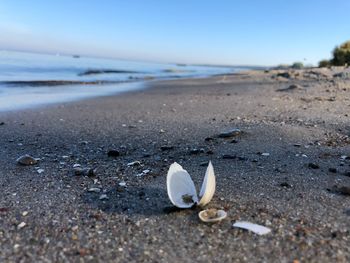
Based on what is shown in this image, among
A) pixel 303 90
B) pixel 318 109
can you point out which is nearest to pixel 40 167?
pixel 318 109

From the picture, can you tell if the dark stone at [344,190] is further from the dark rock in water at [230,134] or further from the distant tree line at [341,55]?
the distant tree line at [341,55]

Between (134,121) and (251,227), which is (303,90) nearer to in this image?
(134,121)

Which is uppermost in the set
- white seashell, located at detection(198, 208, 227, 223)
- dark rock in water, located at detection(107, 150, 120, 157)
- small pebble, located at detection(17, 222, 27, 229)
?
white seashell, located at detection(198, 208, 227, 223)

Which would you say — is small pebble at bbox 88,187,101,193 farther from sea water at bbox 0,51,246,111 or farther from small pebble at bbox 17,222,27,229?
sea water at bbox 0,51,246,111

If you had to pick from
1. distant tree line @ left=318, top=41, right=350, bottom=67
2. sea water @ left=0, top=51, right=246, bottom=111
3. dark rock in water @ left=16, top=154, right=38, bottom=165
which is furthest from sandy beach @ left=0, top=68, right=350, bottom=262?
distant tree line @ left=318, top=41, right=350, bottom=67

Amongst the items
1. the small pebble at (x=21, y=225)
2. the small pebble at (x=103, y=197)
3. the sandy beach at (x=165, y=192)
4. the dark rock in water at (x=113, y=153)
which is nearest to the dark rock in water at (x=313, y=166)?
the sandy beach at (x=165, y=192)

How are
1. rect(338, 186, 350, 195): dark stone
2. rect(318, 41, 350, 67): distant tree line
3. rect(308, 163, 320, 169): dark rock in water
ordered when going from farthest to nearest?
rect(318, 41, 350, 67): distant tree line
rect(308, 163, 320, 169): dark rock in water
rect(338, 186, 350, 195): dark stone
